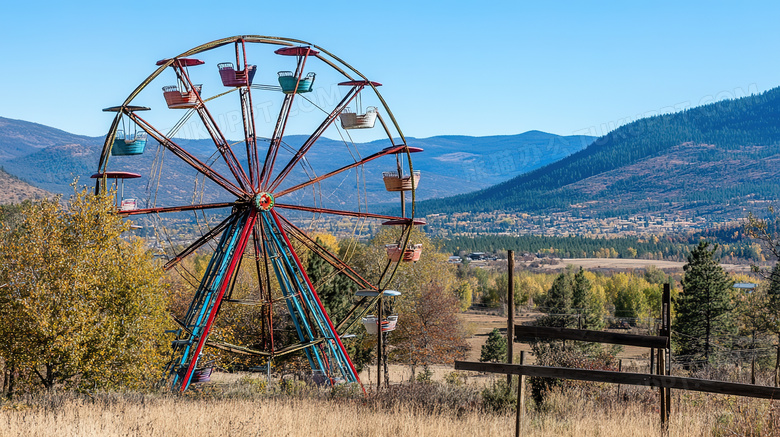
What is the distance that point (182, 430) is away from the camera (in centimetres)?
1048

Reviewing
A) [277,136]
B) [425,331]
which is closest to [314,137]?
[277,136]

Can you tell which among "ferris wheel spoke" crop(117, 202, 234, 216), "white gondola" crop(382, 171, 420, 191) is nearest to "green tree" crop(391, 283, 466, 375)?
"white gondola" crop(382, 171, 420, 191)

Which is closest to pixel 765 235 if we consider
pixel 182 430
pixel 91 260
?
pixel 91 260

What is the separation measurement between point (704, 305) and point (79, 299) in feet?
149

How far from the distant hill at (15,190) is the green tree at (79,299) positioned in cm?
15389

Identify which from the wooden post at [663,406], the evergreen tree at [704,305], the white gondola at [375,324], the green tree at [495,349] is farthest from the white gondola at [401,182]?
the evergreen tree at [704,305]

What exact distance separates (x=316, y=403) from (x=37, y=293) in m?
8.58

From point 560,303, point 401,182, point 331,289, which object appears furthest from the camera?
point 560,303

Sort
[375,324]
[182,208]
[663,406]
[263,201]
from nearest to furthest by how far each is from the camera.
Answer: [663,406]
[182,208]
[263,201]
[375,324]

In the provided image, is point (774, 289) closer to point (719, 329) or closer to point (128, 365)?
point (719, 329)

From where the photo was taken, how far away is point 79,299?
19.6 meters

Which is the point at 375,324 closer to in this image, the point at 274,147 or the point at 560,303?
the point at 274,147

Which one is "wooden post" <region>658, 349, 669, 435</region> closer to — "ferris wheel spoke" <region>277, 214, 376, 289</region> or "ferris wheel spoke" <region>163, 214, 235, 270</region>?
"ferris wheel spoke" <region>277, 214, 376, 289</region>

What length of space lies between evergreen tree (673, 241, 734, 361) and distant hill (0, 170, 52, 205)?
143m
